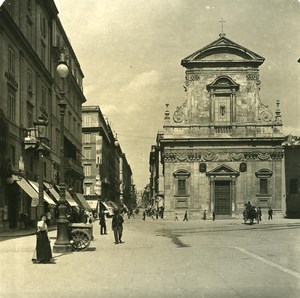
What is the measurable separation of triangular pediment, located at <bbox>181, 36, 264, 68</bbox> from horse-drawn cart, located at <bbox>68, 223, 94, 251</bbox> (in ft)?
129

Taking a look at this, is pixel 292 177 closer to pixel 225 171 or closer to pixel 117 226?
pixel 225 171

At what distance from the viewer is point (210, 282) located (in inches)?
425

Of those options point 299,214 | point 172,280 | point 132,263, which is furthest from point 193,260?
point 299,214

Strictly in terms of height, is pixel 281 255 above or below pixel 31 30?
below

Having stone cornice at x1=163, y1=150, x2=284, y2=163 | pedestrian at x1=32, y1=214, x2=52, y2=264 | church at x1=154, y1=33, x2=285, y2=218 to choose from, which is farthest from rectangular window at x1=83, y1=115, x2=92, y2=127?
pedestrian at x1=32, y1=214, x2=52, y2=264

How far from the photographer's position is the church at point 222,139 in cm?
5488

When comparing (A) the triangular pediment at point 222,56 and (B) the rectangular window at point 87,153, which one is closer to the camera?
(A) the triangular pediment at point 222,56

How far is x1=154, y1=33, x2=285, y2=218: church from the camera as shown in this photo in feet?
180

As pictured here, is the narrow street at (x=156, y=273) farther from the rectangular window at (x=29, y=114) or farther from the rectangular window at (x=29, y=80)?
the rectangular window at (x=29, y=80)

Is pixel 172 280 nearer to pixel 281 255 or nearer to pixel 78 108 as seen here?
pixel 281 255

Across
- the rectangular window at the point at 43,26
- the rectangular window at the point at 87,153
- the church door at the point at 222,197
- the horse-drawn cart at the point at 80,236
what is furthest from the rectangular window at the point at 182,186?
the horse-drawn cart at the point at 80,236

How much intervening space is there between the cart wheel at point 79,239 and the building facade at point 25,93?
14.5 ft

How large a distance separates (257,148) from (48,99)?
25900mm

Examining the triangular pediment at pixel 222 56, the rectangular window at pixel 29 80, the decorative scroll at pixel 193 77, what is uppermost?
the triangular pediment at pixel 222 56
